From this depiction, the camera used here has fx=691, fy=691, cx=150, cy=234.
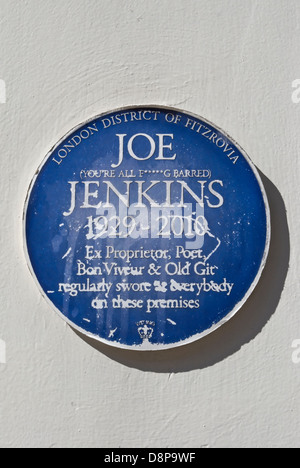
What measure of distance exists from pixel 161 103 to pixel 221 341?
1190 millimetres

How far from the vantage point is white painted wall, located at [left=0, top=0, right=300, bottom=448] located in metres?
3.23

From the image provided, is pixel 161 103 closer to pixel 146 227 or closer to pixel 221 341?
pixel 146 227

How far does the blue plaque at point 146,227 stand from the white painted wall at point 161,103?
0.28 ft

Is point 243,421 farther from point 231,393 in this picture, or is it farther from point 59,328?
point 59,328

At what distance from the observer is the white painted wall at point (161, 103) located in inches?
127

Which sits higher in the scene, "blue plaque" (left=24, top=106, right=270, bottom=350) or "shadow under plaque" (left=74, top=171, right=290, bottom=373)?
"blue plaque" (left=24, top=106, right=270, bottom=350)

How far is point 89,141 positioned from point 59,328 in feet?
2.99

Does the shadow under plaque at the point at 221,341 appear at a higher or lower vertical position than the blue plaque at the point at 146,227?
lower

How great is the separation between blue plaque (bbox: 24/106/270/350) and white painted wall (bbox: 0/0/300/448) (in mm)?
85

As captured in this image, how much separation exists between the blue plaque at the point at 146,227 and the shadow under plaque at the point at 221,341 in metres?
0.06

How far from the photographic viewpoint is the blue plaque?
128 inches

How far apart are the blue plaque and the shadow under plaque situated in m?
0.06

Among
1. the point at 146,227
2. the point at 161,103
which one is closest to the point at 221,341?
the point at 146,227

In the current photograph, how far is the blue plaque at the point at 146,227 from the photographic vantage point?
3.24 meters
